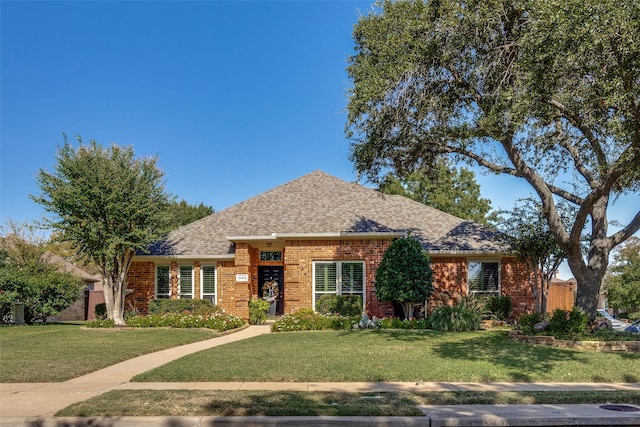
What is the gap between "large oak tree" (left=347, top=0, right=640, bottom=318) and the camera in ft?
33.3

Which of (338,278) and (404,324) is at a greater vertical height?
(338,278)

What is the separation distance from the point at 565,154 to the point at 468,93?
4.50 m

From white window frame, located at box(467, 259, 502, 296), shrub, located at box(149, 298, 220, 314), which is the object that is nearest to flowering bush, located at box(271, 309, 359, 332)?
shrub, located at box(149, 298, 220, 314)

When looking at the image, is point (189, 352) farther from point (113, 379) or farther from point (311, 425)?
point (311, 425)

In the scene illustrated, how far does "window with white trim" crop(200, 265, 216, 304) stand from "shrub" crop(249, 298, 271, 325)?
249cm

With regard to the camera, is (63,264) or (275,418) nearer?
(275,418)

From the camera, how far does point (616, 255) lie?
107 ft

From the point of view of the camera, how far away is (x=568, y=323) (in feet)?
45.4

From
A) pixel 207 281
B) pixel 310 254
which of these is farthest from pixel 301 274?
pixel 207 281

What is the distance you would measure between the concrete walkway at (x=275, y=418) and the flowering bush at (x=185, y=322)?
6.11m

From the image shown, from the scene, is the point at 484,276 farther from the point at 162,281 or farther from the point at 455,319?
the point at 162,281

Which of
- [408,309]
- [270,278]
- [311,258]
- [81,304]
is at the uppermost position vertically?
[311,258]

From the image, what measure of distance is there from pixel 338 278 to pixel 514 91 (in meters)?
10.4

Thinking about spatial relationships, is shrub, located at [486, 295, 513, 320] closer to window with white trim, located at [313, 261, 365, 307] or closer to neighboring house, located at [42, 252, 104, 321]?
window with white trim, located at [313, 261, 365, 307]
